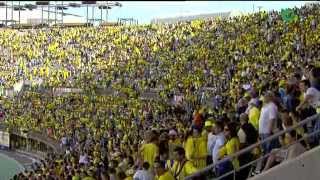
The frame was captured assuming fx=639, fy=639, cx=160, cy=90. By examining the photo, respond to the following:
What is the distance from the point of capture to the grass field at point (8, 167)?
82.4 ft

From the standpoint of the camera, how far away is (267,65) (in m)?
20.9

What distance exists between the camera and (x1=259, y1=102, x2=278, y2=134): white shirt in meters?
8.10

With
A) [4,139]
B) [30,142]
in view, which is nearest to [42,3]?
[4,139]

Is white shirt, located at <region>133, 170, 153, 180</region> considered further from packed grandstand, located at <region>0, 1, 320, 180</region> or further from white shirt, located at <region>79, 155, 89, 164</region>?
white shirt, located at <region>79, 155, 89, 164</region>

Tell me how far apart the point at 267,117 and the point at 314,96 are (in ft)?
2.11

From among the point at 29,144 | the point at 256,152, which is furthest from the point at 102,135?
the point at 256,152

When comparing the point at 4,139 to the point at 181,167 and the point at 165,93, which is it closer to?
the point at 165,93

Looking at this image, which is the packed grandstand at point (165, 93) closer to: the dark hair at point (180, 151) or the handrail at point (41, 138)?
the dark hair at point (180, 151)

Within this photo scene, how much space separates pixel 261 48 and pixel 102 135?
740 centimetres

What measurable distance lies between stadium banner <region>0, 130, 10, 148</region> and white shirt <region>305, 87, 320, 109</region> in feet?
89.8

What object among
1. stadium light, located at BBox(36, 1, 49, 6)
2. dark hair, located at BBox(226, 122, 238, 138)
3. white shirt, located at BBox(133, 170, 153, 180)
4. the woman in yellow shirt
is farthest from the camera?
stadium light, located at BBox(36, 1, 49, 6)

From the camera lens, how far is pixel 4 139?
111ft

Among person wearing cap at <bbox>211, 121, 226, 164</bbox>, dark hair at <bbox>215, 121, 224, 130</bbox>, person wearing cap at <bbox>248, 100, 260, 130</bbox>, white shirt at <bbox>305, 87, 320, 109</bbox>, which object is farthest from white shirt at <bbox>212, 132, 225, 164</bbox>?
white shirt at <bbox>305, 87, 320, 109</bbox>

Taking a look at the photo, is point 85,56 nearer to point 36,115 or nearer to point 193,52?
point 36,115
